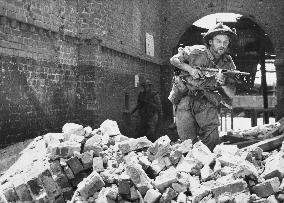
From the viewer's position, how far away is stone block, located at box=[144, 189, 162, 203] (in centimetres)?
439

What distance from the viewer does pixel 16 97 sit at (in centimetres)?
767

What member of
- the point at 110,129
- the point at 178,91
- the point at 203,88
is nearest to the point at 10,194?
the point at 110,129

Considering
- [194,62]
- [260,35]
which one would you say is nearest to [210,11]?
[260,35]

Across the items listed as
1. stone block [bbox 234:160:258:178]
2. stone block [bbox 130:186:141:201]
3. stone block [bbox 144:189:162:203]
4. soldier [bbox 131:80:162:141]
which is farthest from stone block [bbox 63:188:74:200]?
soldier [bbox 131:80:162:141]

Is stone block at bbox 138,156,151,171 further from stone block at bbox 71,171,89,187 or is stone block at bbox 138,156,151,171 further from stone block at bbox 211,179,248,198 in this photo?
stone block at bbox 211,179,248,198

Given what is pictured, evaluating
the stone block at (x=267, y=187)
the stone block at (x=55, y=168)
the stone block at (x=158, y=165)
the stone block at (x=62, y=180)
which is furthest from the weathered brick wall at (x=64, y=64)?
the stone block at (x=267, y=187)

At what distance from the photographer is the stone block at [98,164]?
5105 millimetres

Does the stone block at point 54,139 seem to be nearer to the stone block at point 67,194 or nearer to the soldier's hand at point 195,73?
the stone block at point 67,194

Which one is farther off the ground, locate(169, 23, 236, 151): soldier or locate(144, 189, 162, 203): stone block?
locate(169, 23, 236, 151): soldier

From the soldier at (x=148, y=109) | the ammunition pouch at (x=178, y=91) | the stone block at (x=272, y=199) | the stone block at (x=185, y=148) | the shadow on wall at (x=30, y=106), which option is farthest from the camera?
the soldier at (x=148, y=109)

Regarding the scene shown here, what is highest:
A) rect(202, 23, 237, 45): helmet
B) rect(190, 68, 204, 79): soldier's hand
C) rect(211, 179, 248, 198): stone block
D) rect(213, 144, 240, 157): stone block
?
rect(202, 23, 237, 45): helmet

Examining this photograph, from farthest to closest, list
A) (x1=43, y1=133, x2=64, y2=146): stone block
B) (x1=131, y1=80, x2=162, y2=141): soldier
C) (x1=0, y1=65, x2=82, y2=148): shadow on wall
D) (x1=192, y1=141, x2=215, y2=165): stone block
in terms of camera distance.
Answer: (x1=131, y1=80, x2=162, y2=141): soldier
(x1=0, y1=65, x2=82, y2=148): shadow on wall
(x1=43, y1=133, x2=64, y2=146): stone block
(x1=192, y1=141, x2=215, y2=165): stone block

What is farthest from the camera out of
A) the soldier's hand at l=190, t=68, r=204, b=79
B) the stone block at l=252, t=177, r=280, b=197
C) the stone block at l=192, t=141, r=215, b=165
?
the soldier's hand at l=190, t=68, r=204, b=79

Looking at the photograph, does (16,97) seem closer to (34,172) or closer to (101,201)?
(34,172)
